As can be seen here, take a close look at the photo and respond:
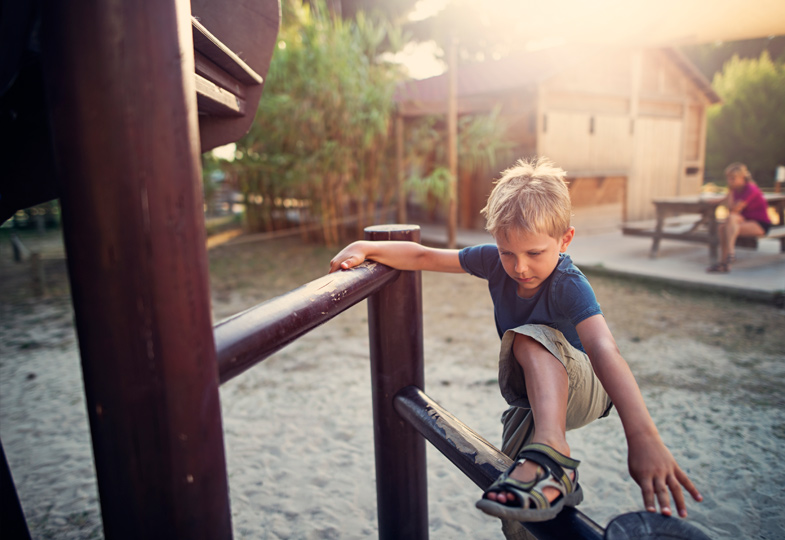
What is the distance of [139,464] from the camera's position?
636 mm

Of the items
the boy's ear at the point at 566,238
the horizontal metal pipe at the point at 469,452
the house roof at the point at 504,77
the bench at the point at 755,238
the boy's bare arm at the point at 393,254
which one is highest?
the house roof at the point at 504,77

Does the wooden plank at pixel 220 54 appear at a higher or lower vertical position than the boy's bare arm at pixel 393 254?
higher

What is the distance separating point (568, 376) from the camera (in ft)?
3.93

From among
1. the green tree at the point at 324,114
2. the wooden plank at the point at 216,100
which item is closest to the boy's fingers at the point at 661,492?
the wooden plank at the point at 216,100

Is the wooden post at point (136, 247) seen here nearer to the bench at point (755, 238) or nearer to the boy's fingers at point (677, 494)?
the boy's fingers at point (677, 494)

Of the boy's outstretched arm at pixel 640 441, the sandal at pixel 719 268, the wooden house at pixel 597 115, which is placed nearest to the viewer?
the boy's outstretched arm at pixel 640 441

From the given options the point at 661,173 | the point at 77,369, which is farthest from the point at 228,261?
the point at 661,173

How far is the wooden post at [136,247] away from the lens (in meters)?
0.57

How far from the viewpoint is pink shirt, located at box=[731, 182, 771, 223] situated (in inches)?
222

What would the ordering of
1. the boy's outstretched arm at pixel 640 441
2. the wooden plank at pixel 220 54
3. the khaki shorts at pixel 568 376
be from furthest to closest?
the khaki shorts at pixel 568 376 → the wooden plank at pixel 220 54 → the boy's outstretched arm at pixel 640 441

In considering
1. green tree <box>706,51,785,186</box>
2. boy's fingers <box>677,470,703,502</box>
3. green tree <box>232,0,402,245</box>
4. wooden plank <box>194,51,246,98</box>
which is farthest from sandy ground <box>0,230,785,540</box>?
green tree <box>706,51,785,186</box>

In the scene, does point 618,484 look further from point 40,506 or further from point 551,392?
point 40,506

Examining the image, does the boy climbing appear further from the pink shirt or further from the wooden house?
the wooden house

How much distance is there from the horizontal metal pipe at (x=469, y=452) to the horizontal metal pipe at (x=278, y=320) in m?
0.39
